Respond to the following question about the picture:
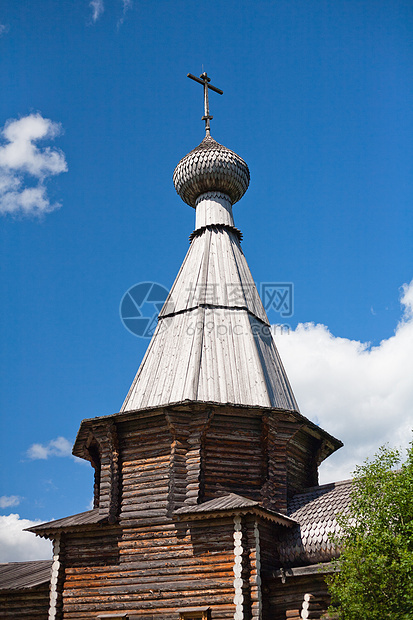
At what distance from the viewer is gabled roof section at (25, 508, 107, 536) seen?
11875 mm

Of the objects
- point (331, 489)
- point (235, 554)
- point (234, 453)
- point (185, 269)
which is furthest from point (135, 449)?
point (185, 269)

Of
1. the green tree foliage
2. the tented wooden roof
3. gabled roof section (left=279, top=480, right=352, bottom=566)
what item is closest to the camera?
the green tree foliage

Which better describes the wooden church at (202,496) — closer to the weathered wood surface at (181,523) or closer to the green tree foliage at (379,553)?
the weathered wood surface at (181,523)

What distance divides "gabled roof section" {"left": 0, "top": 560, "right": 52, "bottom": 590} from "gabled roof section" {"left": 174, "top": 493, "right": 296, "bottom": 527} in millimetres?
4266

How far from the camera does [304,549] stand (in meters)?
11.1

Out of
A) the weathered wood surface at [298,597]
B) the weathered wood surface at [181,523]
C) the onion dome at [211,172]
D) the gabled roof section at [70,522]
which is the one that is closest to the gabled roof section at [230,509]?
the weathered wood surface at [181,523]

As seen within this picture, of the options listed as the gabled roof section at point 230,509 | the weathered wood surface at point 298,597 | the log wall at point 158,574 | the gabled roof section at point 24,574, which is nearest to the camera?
the weathered wood surface at point 298,597

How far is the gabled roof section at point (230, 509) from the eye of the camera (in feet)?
34.5

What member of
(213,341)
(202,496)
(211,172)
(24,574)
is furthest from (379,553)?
(211,172)

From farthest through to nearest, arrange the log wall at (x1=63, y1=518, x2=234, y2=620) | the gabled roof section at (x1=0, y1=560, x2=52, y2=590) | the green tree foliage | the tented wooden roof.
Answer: the gabled roof section at (x1=0, y1=560, x2=52, y2=590) → the tented wooden roof → the log wall at (x1=63, y1=518, x2=234, y2=620) → the green tree foliage

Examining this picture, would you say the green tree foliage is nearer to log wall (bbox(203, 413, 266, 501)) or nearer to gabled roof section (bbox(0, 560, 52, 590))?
log wall (bbox(203, 413, 266, 501))

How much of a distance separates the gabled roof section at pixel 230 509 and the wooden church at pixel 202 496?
24mm

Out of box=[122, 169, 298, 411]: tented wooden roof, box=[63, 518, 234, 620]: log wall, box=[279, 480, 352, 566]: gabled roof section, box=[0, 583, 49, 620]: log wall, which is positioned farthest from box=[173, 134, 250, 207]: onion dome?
box=[0, 583, 49, 620]: log wall

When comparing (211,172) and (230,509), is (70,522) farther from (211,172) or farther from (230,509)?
(211,172)
